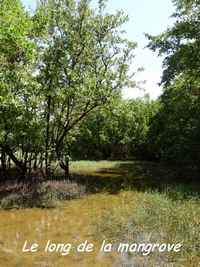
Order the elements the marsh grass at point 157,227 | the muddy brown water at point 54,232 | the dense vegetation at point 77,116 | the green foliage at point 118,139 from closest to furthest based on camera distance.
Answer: the marsh grass at point 157,227 < the muddy brown water at point 54,232 < the dense vegetation at point 77,116 < the green foliage at point 118,139

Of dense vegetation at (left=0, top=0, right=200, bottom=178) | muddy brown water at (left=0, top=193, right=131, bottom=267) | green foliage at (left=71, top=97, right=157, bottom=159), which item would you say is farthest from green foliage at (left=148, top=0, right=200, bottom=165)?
green foliage at (left=71, top=97, right=157, bottom=159)

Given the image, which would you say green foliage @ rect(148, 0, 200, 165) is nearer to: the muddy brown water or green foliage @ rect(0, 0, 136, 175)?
green foliage @ rect(0, 0, 136, 175)

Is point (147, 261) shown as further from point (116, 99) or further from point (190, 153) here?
point (190, 153)

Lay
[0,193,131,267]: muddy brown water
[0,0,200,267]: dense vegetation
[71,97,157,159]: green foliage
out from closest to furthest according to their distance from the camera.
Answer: [0,193,131,267]: muddy brown water → [0,0,200,267]: dense vegetation → [71,97,157,159]: green foliage

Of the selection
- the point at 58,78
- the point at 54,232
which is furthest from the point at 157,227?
the point at 58,78

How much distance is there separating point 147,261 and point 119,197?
12.0 meters

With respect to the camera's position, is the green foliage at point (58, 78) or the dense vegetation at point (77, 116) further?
the green foliage at point (58, 78)

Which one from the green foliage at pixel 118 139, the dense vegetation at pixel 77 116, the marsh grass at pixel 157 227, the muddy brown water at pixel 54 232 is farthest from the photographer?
the green foliage at pixel 118 139

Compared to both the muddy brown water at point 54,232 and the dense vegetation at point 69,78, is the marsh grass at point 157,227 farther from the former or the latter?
the dense vegetation at point 69,78

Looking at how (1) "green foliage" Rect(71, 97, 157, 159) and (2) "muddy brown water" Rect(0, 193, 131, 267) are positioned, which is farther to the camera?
(1) "green foliage" Rect(71, 97, 157, 159)

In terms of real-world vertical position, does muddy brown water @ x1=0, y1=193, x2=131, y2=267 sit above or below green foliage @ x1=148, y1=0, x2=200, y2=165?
below

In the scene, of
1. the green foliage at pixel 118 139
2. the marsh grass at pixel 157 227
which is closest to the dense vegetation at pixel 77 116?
the marsh grass at pixel 157 227

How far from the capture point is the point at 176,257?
11406 millimetres

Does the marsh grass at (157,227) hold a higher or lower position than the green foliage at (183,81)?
lower
